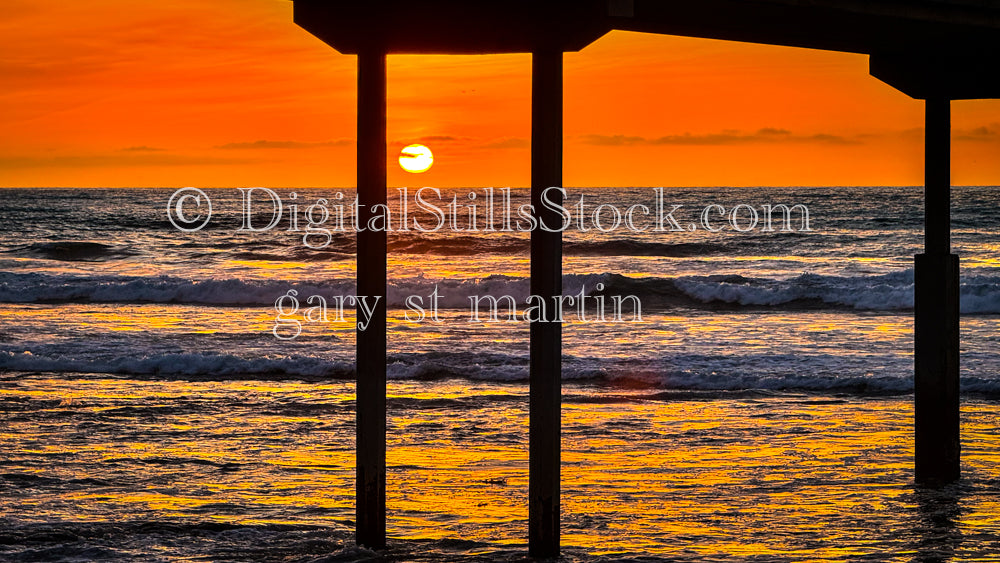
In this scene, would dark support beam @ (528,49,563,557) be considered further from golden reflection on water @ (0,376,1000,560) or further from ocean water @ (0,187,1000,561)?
golden reflection on water @ (0,376,1000,560)

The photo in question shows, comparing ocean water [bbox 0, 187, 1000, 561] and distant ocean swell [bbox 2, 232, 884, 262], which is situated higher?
distant ocean swell [bbox 2, 232, 884, 262]

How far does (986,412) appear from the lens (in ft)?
46.3

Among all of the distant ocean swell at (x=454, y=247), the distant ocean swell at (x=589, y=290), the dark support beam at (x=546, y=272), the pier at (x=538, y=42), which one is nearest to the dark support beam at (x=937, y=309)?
the pier at (x=538, y=42)

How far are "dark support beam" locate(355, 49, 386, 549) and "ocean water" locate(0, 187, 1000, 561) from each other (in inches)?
40.6

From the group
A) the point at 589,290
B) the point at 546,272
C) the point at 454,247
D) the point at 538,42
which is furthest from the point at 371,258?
the point at 454,247

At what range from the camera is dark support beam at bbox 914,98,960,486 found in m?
9.10

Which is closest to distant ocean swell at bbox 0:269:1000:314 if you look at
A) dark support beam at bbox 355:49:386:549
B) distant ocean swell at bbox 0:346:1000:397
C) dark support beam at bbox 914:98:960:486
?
distant ocean swell at bbox 0:346:1000:397

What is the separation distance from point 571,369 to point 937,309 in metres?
9.85

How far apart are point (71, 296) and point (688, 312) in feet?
61.3

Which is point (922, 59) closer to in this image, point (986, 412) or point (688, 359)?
point (986, 412)

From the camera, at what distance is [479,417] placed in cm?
1395

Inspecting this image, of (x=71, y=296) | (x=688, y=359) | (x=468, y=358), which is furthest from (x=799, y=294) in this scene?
(x=71, y=296)

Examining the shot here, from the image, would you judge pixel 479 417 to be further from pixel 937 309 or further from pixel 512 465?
pixel 937 309

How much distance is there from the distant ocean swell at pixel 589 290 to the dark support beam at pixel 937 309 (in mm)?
21397
